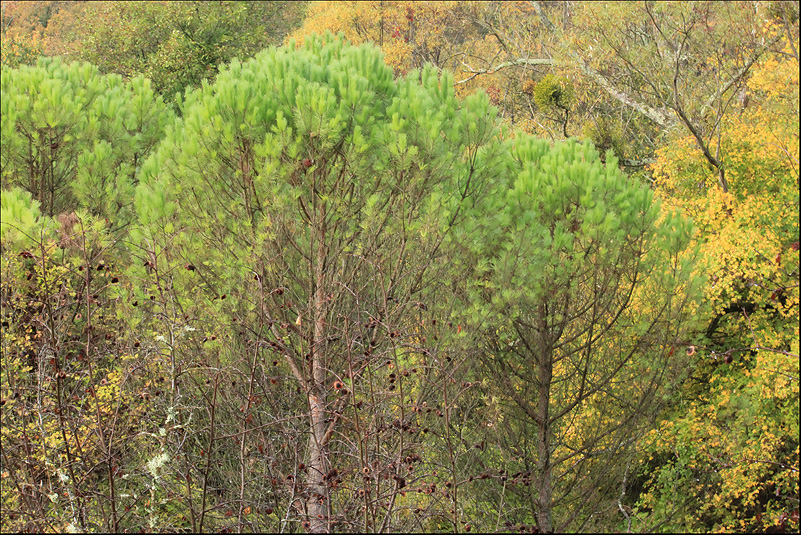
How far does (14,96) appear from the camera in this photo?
11820mm

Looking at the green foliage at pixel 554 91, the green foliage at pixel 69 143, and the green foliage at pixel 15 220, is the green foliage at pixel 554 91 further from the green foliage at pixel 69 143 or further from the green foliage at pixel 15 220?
the green foliage at pixel 15 220

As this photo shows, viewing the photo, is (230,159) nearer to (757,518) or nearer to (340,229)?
(340,229)

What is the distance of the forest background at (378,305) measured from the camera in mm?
7211

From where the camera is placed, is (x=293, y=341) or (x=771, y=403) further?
(x=771, y=403)

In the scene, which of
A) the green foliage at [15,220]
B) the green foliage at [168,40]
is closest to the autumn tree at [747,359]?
the green foliage at [15,220]

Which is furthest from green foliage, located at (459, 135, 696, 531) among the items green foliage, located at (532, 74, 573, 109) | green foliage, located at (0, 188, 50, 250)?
green foliage, located at (532, 74, 573, 109)

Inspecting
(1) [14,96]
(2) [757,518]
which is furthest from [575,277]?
(1) [14,96]

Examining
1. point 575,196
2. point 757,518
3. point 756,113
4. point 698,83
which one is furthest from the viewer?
point 698,83

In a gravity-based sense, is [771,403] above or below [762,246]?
below

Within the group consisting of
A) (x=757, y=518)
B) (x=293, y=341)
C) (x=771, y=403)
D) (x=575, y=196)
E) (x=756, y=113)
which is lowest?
(x=757, y=518)

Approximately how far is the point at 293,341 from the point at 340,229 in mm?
1585

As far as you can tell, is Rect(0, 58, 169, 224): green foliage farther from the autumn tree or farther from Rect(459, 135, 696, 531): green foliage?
the autumn tree

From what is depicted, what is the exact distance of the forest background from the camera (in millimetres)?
7211

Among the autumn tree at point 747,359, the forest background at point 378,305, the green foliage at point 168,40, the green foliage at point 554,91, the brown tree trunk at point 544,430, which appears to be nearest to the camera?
the forest background at point 378,305
